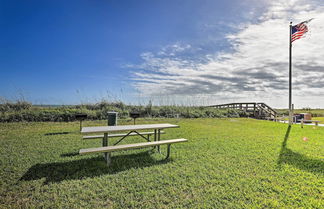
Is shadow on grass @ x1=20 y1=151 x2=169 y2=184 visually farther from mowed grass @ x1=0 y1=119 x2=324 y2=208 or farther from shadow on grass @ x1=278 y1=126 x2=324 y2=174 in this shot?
shadow on grass @ x1=278 y1=126 x2=324 y2=174

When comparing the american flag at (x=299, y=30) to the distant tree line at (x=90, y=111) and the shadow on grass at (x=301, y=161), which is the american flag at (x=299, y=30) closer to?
the distant tree line at (x=90, y=111)

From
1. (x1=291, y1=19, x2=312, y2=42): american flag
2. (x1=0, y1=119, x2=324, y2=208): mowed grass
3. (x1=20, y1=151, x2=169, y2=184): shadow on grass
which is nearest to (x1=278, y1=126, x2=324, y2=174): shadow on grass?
(x1=0, y1=119, x2=324, y2=208): mowed grass

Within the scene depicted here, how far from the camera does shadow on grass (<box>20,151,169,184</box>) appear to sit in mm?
3006

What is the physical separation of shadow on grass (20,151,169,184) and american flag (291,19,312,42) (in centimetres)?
1105

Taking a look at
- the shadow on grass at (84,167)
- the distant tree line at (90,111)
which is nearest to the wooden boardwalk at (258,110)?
the distant tree line at (90,111)

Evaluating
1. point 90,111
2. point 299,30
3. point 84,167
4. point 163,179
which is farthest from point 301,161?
point 90,111

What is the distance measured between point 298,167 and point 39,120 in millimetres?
10773

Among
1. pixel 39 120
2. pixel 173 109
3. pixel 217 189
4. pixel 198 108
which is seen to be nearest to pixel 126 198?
pixel 217 189

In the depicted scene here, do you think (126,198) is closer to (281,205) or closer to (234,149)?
(281,205)

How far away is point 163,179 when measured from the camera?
9.52 feet

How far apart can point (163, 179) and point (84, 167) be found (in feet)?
5.27

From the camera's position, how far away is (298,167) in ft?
11.7

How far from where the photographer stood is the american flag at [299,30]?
9.63 metres

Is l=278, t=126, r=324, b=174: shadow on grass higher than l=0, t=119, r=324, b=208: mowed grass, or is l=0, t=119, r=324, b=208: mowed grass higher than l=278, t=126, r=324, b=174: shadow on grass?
l=278, t=126, r=324, b=174: shadow on grass
